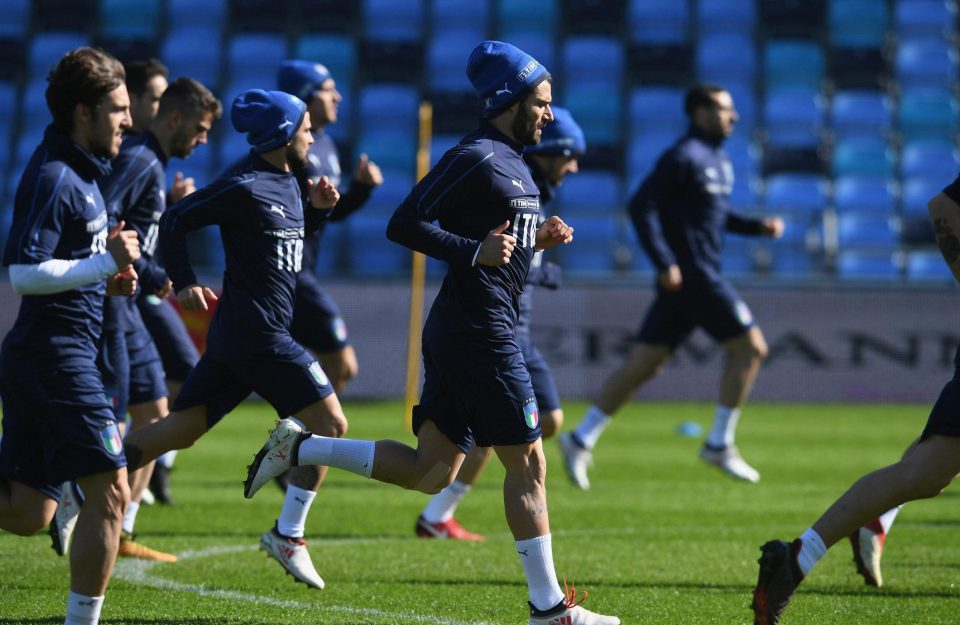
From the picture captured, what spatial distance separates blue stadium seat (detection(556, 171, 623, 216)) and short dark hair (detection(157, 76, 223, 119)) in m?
13.2

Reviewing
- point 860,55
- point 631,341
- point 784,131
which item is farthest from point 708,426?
point 860,55

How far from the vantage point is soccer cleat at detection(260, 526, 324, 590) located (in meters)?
6.19

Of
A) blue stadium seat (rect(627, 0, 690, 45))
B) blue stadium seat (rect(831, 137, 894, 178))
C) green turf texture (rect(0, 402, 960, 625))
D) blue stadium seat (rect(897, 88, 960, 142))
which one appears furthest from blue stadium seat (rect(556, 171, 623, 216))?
green turf texture (rect(0, 402, 960, 625))

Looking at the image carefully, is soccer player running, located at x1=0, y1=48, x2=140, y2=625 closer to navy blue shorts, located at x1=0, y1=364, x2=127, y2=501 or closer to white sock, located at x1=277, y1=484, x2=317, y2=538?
navy blue shorts, located at x1=0, y1=364, x2=127, y2=501

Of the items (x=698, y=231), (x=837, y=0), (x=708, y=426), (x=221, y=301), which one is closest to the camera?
(x=221, y=301)

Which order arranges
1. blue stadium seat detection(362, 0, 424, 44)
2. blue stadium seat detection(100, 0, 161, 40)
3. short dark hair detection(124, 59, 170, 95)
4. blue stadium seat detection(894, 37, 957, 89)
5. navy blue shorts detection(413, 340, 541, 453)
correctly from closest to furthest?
navy blue shorts detection(413, 340, 541, 453) → short dark hair detection(124, 59, 170, 95) → blue stadium seat detection(894, 37, 957, 89) → blue stadium seat detection(362, 0, 424, 44) → blue stadium seat detection(100, 0, 161, 40)

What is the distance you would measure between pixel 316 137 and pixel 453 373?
4044mm

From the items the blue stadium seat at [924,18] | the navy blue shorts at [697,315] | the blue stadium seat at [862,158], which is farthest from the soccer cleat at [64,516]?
the blue stadium seat at [924,18]

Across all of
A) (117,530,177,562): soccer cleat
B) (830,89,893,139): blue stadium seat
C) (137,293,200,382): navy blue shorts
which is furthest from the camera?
(830,89,893,139): blue stadium seat

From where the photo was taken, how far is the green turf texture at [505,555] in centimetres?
579

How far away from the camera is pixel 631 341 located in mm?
17984

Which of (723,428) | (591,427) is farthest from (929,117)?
(591,427)

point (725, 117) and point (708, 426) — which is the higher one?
point (725, 117)

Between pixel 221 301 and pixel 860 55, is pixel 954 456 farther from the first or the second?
pixel 860 55
